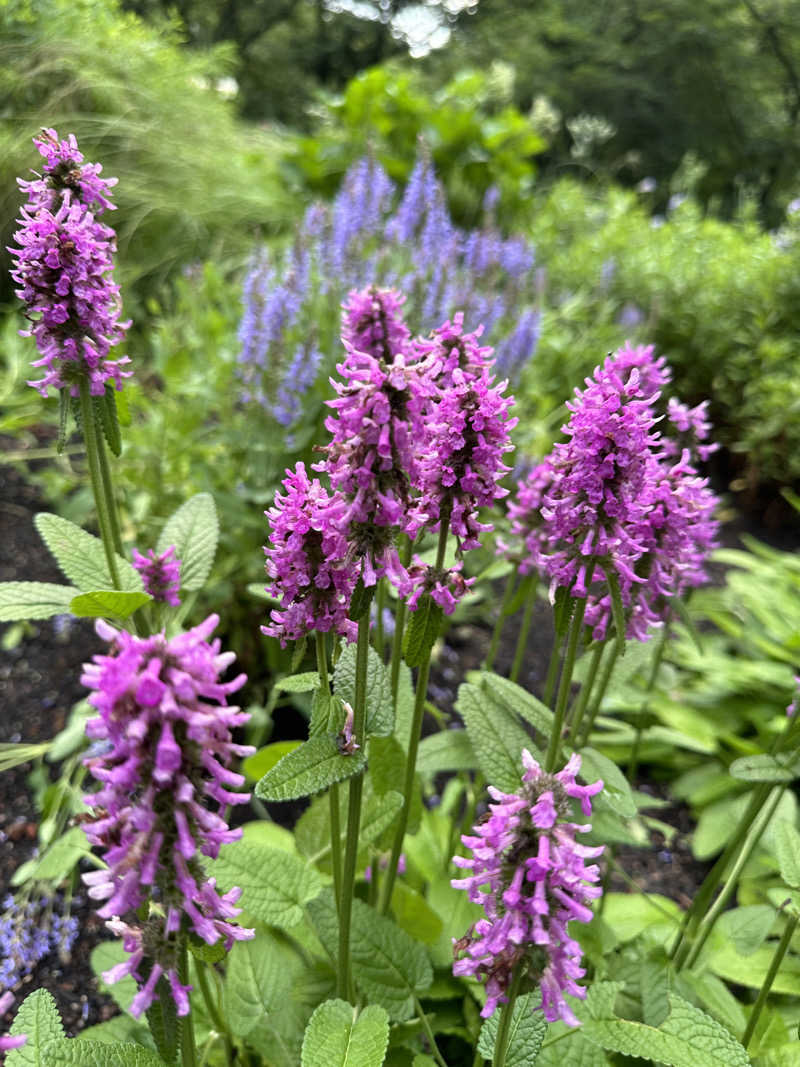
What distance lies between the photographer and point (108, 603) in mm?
1295

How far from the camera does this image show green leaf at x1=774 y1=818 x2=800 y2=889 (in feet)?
4.81

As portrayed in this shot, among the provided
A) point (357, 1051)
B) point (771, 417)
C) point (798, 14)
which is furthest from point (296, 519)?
point (798, 14)

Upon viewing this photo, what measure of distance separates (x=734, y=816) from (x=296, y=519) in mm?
2152

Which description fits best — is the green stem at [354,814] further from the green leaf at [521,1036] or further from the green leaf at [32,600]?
the green leaf at [32,600]

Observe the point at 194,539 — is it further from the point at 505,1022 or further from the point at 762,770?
the point at 762,770

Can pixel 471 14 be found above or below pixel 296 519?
above

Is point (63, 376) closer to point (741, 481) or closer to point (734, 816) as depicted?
point (734, 816)

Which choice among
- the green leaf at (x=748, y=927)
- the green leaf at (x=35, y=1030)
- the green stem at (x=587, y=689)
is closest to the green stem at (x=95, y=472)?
the green leaf at (x=35, y=1030)

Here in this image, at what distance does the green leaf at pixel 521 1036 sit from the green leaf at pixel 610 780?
0.36 meters

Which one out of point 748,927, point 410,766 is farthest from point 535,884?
point 748,927

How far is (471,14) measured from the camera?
2391 cm

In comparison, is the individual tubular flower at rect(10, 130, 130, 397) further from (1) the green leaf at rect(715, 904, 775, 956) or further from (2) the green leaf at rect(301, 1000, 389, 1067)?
(1) the green leaf at rect(715, 904, 775, 956)

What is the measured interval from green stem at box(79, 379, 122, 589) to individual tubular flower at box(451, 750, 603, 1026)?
88 cm

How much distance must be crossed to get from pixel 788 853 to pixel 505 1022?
2.58ft
